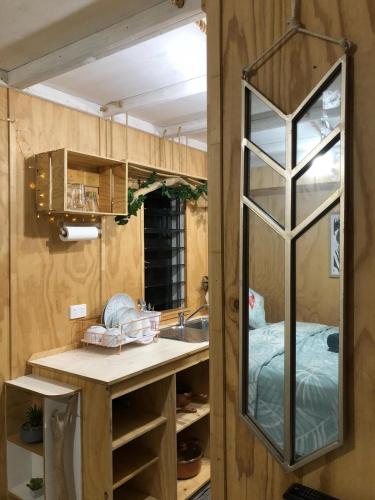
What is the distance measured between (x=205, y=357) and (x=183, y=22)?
1.95 metres

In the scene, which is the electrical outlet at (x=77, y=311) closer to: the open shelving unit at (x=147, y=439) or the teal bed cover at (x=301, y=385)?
the open shelving unit at (x=147, y=439)

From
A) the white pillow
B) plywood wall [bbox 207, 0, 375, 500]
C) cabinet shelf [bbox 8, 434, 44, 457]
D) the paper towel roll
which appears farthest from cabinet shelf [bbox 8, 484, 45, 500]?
the white pillow

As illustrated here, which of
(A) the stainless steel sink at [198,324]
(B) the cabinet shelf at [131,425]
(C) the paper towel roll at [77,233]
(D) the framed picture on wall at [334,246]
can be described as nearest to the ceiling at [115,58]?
(C) the paper towel roll at [77,233]

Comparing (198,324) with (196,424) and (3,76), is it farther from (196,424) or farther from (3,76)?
(3,76)

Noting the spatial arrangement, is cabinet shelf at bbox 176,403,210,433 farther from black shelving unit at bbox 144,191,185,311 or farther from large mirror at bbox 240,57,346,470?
large mirror at bbox 240,57,346,470

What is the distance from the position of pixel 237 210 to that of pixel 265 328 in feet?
1.02

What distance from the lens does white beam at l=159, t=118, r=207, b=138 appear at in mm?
3225

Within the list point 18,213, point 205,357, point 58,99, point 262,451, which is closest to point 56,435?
point 205,357

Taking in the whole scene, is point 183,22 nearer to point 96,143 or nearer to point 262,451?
point 96,143

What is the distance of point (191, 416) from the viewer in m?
2.70

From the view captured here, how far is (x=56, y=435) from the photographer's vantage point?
6.79ft

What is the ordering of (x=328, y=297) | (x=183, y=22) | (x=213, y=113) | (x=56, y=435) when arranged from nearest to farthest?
(x=328, y=297) → (x=213, y=113) → (x=183, y=22) → (x=56, y=435)

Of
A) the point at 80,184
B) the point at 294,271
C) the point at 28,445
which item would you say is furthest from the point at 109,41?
the point at 28,445

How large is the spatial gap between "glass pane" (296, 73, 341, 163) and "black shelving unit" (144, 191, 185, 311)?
2.38 m
